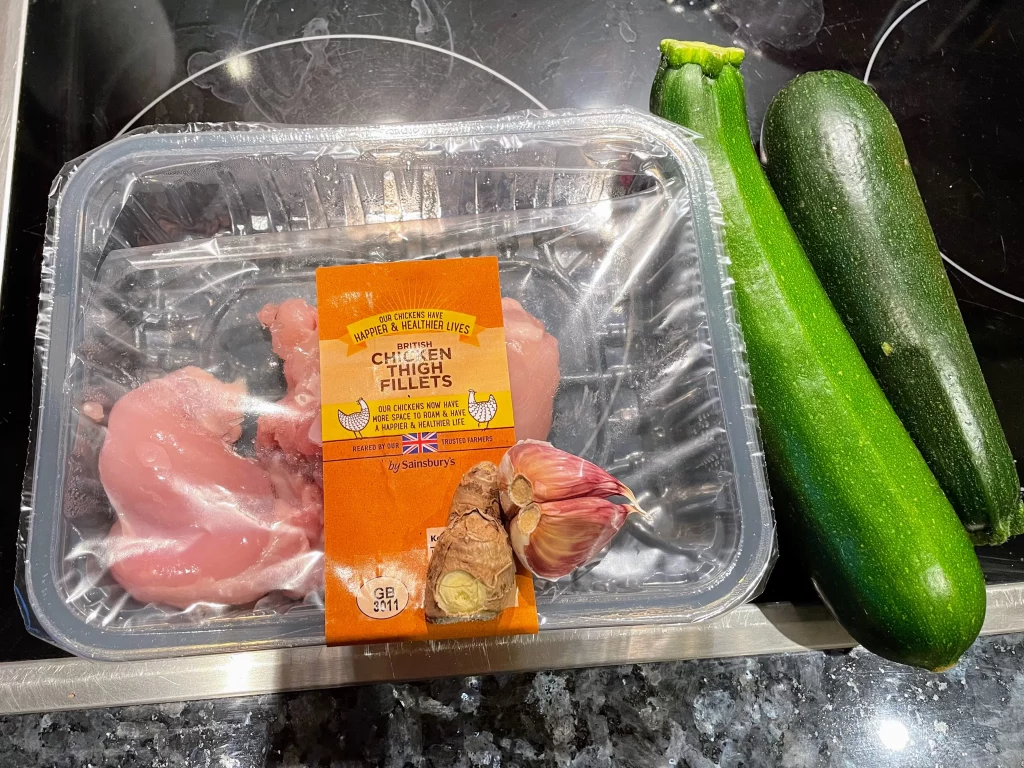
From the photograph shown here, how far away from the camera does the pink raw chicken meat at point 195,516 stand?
646 mm

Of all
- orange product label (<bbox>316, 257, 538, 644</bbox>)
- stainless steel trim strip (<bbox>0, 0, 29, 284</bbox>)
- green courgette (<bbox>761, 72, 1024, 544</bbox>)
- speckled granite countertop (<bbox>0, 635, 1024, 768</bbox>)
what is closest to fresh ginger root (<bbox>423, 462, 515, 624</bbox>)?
orange product label (<bbox>316, 257, 538, 644</bbox>)

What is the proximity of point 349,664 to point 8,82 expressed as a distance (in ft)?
3.31

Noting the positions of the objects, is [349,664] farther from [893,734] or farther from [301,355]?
[893,734]

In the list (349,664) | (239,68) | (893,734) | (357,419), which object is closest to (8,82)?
(239,68)

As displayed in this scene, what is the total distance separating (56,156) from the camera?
3.18ft

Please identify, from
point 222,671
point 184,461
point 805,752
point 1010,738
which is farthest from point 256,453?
point 1010,738

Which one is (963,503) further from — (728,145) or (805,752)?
(728,145)

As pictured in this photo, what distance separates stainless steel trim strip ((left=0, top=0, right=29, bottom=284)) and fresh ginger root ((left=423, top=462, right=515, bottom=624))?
781 mm

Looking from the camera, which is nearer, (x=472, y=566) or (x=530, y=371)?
(x=472, y=566)

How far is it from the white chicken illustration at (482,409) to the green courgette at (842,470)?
313 millimetres

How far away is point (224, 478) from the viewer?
68 cm

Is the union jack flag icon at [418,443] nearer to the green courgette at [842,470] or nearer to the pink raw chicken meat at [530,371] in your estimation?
the pink raw chicken meat at [530,371]

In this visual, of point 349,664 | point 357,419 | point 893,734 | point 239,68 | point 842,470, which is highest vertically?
point 239,68

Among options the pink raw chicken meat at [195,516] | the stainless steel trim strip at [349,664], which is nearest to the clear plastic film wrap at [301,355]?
the pink raw chicken meat at [195,516]
